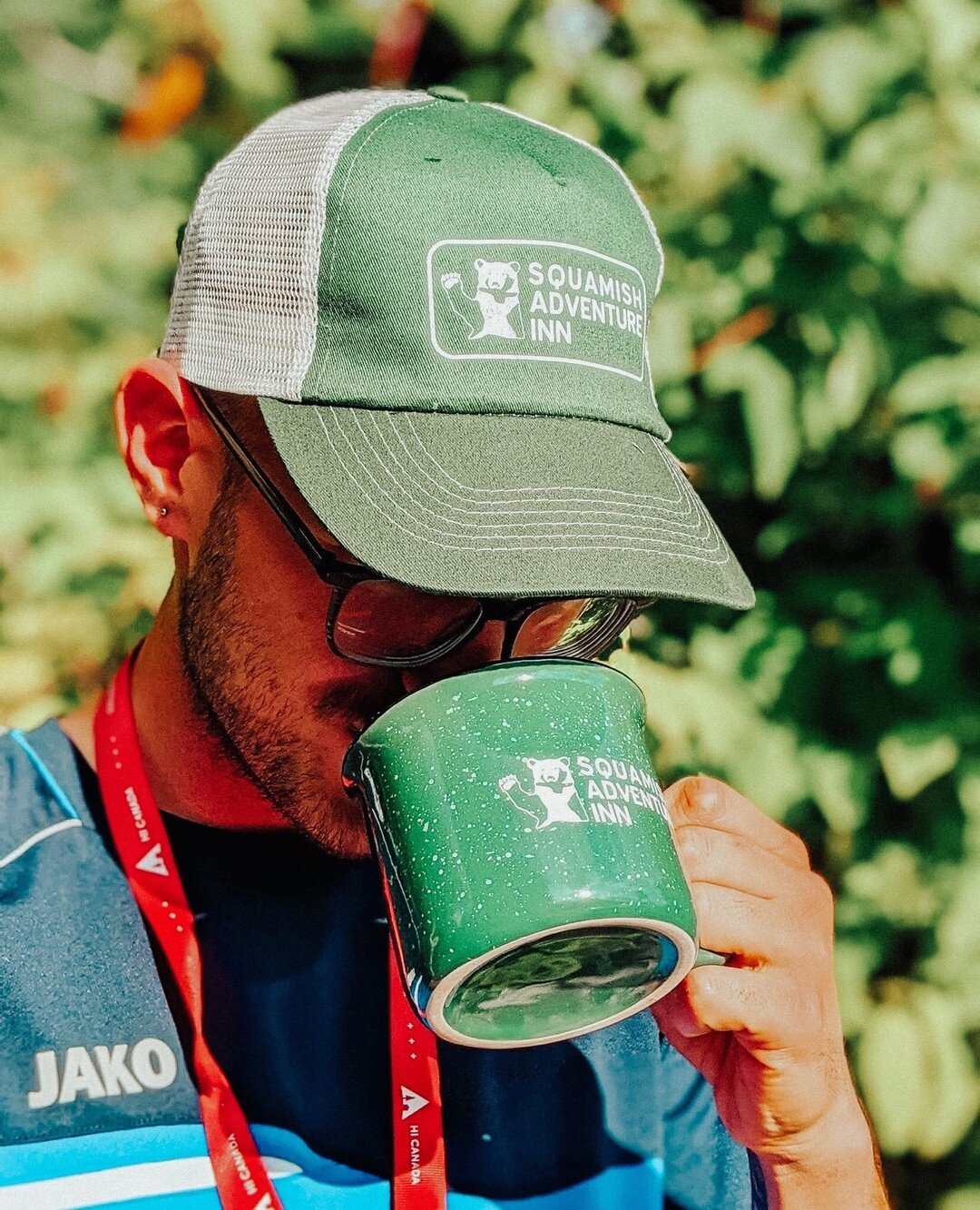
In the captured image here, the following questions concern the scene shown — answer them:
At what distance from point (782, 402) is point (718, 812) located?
1.04 metres

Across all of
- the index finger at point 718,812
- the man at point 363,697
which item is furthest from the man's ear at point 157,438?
the index finger at point 718,812

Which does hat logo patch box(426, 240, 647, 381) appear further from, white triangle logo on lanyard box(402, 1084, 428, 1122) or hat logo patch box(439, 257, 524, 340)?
white triangle logo on lanyard box(402, 1084, 428, 1122)

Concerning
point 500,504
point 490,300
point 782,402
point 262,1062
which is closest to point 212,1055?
point 262,1062

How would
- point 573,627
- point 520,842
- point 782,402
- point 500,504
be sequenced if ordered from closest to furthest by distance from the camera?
point 520,842 → point 500,504 → point 573,627 → point 782,402

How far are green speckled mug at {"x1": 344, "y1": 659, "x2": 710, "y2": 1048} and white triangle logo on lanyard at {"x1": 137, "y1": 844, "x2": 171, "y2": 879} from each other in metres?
0.36

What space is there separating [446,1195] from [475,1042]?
33 cm

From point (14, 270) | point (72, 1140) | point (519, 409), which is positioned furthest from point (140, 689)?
point (14, 270)

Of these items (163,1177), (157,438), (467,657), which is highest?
(157,438)

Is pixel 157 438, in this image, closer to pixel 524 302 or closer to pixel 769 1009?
pixel 524 302

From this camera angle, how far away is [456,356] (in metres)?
1.16

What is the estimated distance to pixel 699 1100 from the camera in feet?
4.53

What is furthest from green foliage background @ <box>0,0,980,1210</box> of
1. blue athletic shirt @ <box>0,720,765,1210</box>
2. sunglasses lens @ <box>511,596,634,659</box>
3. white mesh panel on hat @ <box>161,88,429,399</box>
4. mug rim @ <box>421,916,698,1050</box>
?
mug rim @ <box>421,916,698,1050</box>

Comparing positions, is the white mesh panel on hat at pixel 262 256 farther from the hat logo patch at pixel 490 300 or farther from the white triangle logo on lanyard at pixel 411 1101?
the white triangle logo on lanyard at pixel 411 1101

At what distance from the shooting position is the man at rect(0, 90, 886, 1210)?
1131 mm
